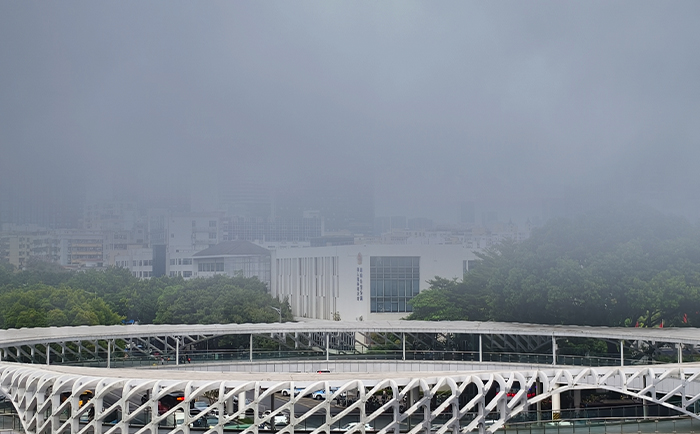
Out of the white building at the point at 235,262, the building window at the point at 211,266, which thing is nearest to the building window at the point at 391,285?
the white building at the point at 235,262

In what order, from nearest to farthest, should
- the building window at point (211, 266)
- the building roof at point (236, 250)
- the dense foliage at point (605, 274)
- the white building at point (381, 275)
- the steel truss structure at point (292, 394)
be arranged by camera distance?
the steel truss structure at point (292, 394)
the dense foliage at point (605, 274)
the white building at point (381, 275)
the building window at point (211, 266)
the building roof at point (236, 250)

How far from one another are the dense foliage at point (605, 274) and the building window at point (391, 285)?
878 inches

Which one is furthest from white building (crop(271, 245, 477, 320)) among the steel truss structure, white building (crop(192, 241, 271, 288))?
white building (crop(192, 241, 271, 288))

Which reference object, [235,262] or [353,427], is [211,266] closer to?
[235,262]

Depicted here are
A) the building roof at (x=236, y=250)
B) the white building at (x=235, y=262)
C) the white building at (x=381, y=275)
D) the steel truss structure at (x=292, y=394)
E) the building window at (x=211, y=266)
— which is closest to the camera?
the steel truss structure at (x=292, y=394)

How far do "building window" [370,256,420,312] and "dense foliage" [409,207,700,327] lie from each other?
22289mm

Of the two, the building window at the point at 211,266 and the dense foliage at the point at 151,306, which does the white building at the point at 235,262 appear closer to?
the building window at the point at 211,266

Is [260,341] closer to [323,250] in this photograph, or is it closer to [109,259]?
[323,250]

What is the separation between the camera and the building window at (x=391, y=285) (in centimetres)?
8650

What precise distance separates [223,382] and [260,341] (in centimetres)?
3531

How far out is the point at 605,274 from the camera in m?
56.0

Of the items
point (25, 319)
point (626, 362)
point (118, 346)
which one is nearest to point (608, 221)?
point (626, 362)

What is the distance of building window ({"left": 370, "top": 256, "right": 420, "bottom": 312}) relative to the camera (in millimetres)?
86500

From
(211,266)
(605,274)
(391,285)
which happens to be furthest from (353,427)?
(211,266)
